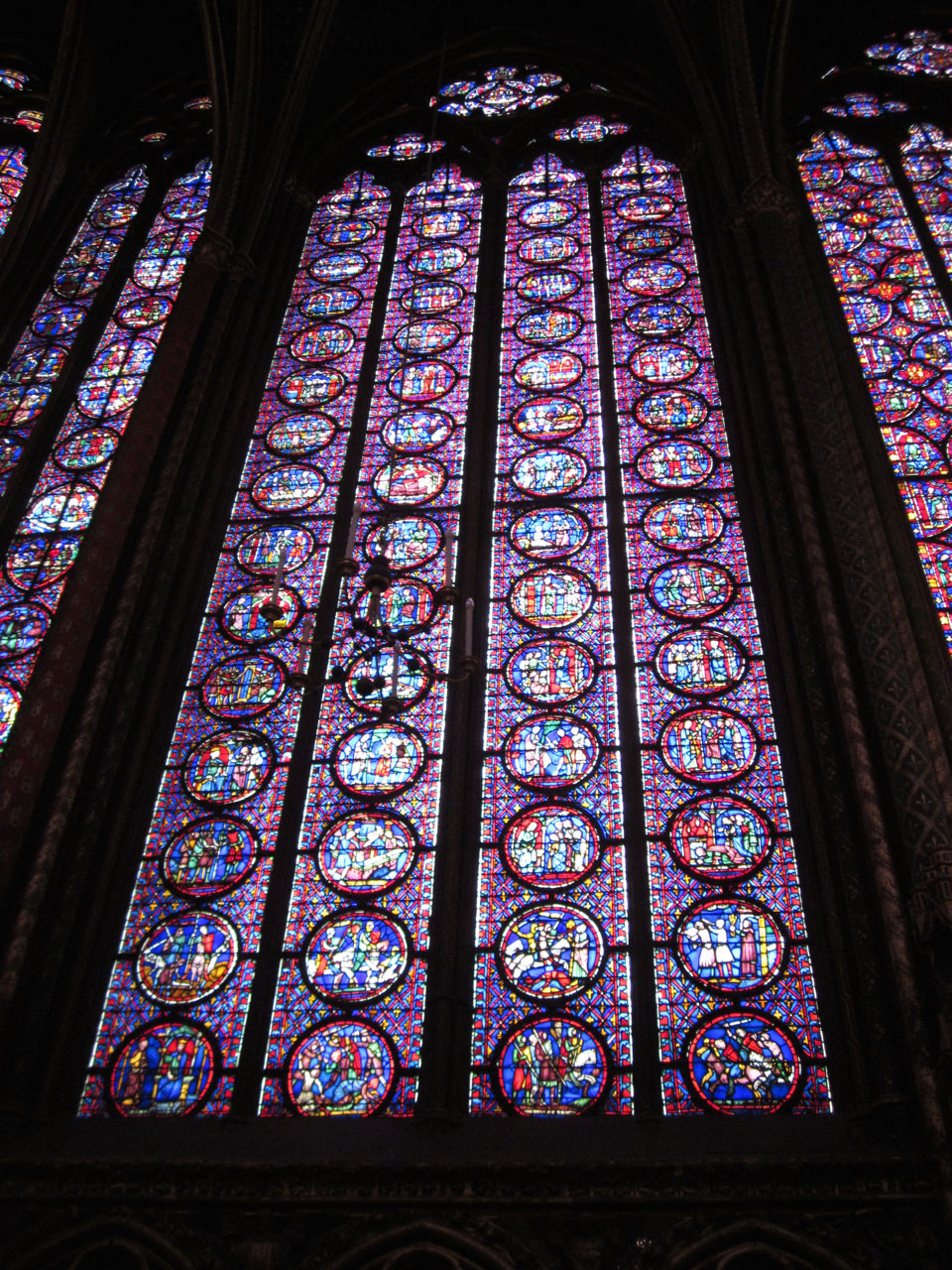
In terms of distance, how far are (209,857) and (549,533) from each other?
12.0 ft

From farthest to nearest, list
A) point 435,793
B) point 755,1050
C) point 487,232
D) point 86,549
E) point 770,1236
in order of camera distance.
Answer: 1. point 487,232
2. point 86,549
3. point 435,793
4. point 755,1050
5. point 770,1236

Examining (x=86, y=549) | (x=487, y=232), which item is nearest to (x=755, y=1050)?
(x=86, y=549)

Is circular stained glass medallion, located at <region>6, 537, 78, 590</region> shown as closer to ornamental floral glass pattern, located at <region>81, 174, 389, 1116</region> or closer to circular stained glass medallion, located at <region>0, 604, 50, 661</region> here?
circular stained glass medallion, located at <region>0, 604, 50, 661</region>

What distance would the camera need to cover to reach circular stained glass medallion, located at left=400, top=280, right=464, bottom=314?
12.4 metres

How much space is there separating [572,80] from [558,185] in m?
2.01

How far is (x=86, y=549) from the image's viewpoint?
937 cm

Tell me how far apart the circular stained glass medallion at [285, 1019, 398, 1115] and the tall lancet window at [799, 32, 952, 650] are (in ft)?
15.7

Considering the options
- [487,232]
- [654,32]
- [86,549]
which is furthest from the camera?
[654,32]

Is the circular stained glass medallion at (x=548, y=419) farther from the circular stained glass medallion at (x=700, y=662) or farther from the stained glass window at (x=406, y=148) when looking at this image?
the stained glass window at (x=406, y=148)

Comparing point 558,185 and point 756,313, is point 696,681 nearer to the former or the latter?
point 756,313

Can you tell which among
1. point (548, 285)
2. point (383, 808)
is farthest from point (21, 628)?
point (548, 285)

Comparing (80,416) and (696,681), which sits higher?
(80,416)

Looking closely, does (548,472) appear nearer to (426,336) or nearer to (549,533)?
(549,533)

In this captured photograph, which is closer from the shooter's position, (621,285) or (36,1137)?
(36,1137)
